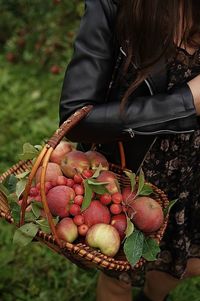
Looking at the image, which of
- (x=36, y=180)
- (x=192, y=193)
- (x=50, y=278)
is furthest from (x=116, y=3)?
(x=50, y=278)

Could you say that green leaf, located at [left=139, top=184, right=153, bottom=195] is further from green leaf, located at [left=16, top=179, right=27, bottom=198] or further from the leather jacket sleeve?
green leaf, located at [left=16, top=179, right=27, bottom=198]

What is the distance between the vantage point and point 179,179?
168cm

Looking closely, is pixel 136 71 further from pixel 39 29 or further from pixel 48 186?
pixel 39 29

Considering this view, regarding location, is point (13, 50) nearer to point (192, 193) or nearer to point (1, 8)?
point (1, 8)

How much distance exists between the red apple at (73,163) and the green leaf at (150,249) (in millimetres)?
254

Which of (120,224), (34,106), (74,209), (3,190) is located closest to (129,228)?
(120,224)

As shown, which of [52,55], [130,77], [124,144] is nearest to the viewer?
[130,77]

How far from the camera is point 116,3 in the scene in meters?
1.44

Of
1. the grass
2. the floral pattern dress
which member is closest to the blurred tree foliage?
the grass

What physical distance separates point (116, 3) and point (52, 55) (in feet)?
9.85

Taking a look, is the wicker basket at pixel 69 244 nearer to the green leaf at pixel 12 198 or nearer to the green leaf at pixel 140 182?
the green leaf at pixel 12 198

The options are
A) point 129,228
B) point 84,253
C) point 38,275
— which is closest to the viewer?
point 84,253

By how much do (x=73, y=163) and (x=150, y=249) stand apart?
0.30 m

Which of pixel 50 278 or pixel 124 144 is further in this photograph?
pixel 50 278
